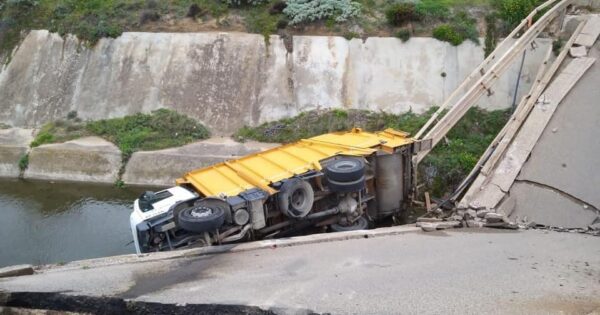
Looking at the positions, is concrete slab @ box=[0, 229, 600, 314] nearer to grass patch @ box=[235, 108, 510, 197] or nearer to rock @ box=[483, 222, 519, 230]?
rock @ box=[483, 222, 519, 230]

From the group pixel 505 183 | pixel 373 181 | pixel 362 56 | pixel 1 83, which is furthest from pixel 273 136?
pixel 1 83

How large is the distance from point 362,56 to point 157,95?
7392 millimetres

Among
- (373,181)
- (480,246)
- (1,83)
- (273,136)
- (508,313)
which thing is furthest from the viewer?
(1,83)

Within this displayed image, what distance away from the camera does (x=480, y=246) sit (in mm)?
7961

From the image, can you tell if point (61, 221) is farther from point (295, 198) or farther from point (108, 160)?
point (295, 198)

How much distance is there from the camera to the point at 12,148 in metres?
17.3

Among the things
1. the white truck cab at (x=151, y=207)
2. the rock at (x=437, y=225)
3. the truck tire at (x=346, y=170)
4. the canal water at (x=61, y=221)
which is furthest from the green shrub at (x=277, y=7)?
the rock at (x=437, y=225)

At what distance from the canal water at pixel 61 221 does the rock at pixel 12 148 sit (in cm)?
69

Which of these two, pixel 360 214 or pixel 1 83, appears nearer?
pixel 360 214

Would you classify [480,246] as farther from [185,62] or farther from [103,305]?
[185,62]

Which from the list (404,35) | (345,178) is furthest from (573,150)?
(404,35)

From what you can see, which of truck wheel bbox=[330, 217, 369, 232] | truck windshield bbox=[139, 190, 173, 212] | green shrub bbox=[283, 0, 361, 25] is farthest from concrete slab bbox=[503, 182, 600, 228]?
green shrub bbox=[283, 0, 361, 25]

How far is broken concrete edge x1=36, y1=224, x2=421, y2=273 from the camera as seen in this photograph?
7.57 meters

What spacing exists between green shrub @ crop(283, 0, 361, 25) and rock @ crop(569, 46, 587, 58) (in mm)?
7913
